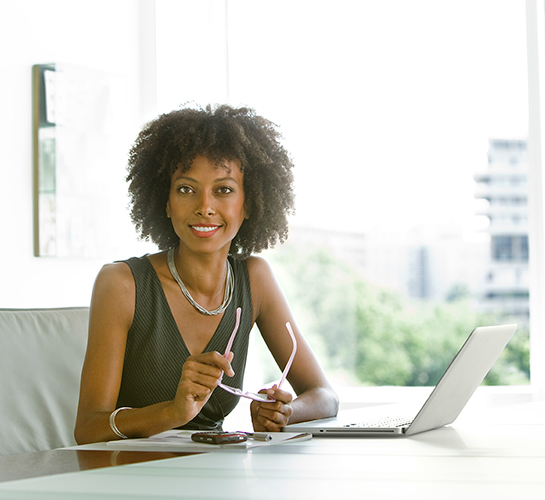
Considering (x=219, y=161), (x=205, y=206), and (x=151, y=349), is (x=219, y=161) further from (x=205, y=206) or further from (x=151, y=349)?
(x=151, y=349)

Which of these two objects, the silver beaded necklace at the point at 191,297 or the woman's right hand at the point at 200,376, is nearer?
the woman's right hand at the point at 200,376

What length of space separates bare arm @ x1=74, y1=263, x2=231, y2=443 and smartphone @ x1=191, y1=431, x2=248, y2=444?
10 centimetres

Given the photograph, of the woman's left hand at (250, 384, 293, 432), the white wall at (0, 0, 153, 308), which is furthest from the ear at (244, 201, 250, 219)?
the white wall at (0, 0, 153, 308)

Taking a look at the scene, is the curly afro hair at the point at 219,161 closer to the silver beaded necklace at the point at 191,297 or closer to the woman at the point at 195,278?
the woman at the point at 195,278

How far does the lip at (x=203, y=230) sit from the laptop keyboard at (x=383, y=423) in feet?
1.94

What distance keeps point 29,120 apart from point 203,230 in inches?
47.3

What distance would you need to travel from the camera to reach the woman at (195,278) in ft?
4.86

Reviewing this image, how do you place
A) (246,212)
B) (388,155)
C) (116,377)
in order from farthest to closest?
(388,155)
(246,212)
(116,377)

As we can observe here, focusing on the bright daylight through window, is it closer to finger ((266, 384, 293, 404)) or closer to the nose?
the nose

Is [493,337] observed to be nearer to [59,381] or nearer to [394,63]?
[59,381]

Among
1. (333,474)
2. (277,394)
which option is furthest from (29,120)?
(333,474)

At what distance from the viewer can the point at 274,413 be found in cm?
123

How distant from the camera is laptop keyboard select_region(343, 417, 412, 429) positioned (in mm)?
1123

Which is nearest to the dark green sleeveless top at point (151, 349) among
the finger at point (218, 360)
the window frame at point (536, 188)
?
the finger at point (218, 360)
